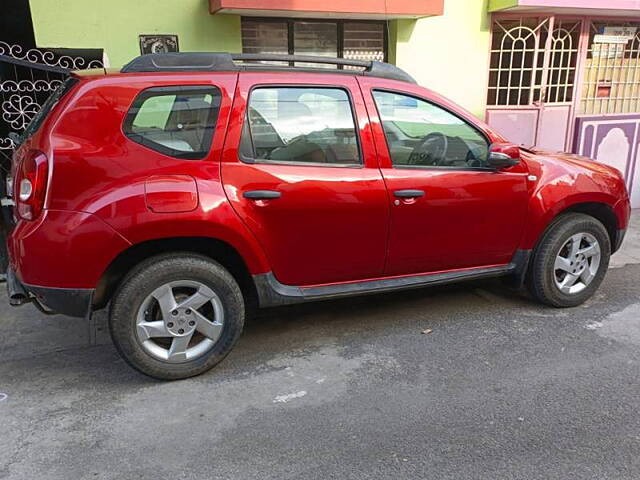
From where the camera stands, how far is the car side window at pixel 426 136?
3.79 meters

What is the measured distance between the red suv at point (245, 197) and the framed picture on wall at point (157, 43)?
Result: 113 inches

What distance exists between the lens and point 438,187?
383cm

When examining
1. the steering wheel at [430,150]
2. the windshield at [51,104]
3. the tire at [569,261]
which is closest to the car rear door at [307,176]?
the steering wheel at [430,150]

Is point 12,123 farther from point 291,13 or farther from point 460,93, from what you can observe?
point 460,93

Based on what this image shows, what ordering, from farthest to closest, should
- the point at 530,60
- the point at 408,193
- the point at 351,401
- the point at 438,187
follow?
1. the point at 530,60
2. the point at 438,187
3. the point at 408,193
4. the point at 351,401

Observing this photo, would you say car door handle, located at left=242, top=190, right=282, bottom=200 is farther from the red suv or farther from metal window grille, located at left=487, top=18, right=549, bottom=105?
metal window grille, located at left=487, top=18, right=549, bottom=105

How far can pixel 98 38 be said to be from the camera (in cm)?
599

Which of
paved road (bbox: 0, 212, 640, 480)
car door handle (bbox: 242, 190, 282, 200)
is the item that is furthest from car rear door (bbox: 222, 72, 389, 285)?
paved road (bbox: 0, 212, 640, 480)

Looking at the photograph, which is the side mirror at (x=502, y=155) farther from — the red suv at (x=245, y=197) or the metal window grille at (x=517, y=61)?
the metal window grille at (x=517, y=61)

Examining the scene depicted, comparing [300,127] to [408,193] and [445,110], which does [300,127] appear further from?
[445,110]

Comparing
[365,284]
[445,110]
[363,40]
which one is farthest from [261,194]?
[363,40]

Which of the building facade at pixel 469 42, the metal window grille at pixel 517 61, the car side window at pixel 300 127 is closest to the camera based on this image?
the car side window at pixel 300 127

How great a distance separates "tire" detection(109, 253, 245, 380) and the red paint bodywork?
0.60ft

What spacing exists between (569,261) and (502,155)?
3.71ft
